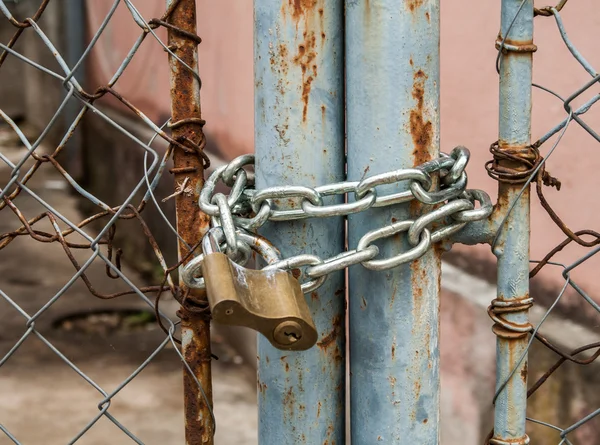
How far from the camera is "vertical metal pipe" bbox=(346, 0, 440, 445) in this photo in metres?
0.83

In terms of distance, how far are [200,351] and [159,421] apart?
225cm

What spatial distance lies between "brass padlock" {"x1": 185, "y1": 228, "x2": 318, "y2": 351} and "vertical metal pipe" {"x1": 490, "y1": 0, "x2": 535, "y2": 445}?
0.25 m

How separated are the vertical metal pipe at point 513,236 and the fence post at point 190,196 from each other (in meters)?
0.35

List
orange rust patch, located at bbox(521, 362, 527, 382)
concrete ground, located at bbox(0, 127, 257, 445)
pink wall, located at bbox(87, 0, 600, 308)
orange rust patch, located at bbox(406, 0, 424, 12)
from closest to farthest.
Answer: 1. orange rust patch, located at bbox(406, 0, 424, 12)
2. orange rust patch, located at bbox(521, 362, 527, 382)
3. pink wall, located at bbox(87, 0, 600, 308)
4. concrete ground, located at bbox(0, 127, 257, 445)

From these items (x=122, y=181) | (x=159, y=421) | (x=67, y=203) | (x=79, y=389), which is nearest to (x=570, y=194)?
(x=159, y=421)

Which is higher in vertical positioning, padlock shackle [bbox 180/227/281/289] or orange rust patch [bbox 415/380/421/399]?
padlock shackle [bbox 180/227/281/289]

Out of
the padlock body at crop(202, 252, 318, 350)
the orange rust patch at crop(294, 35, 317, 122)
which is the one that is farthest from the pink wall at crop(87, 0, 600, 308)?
the padlock body at crop(202, 252, 318, 350)

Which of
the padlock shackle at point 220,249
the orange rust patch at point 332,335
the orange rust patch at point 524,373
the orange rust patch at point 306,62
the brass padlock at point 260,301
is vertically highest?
the orange rust patch at point 306,62

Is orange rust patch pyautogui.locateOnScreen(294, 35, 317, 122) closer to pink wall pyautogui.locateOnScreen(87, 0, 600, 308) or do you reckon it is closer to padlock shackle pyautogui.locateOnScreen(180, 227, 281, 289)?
padlock shackle pyautogui.locateOnScreen(180, 227, 281, 289)

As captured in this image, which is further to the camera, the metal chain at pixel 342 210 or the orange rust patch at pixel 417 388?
the orange rust patch at pixel 417 388

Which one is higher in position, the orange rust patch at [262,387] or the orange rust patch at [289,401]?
the orange rust patch at [262,387]

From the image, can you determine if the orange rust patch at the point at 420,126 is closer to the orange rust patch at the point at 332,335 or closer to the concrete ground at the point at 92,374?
the orange rust patch at the point at 332,335

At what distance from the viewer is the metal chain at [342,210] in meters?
0.79

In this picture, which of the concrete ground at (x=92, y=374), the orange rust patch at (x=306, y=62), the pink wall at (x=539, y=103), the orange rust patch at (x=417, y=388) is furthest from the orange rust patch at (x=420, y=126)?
the concrete ground at (x=92, y=374)
